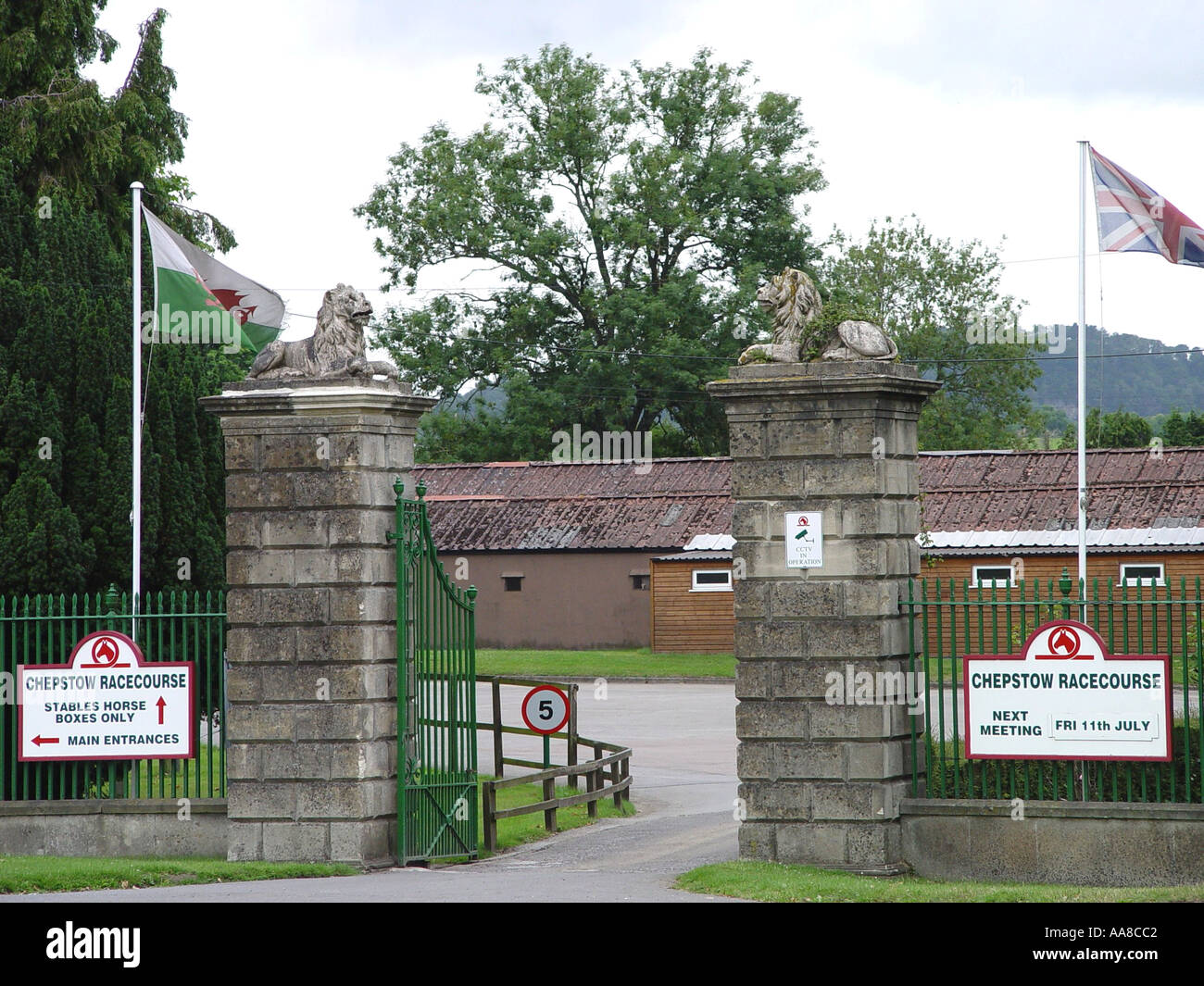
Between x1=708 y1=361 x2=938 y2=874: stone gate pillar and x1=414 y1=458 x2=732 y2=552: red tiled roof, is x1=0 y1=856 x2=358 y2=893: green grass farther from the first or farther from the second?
x1=414 y1=458 x2=732 y2=552: red tiled roof

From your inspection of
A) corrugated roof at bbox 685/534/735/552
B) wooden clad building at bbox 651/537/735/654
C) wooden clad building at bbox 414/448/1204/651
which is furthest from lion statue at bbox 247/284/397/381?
corrugated roof at bbox 685/534/735/552

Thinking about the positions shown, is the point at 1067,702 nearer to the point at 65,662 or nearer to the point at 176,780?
the point at 176,780

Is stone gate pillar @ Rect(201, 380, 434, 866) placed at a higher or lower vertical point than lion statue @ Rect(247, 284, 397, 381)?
lower

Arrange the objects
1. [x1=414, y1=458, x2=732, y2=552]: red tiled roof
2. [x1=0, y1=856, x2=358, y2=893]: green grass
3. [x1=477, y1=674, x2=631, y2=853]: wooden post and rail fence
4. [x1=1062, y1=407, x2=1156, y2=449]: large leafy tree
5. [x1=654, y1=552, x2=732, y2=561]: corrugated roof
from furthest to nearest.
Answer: [x1=1062, y1=407, x2=1156, y2=449]: large leafy tree
[x1=414, y1=458, x2=732, y2=552]: red tiled roof
[x1=654, y1=552, x2=732, y2=561]: corrugated roof
[x1=477, y1=674, x2=631, y2=853]: wooden post and rail fence
[x1=0, y1=856, x2=358, y2=893]: green grass

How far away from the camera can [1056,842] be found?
447 inches

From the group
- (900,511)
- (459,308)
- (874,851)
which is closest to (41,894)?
(874,851)

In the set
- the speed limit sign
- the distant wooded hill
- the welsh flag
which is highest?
the distant wooded hill

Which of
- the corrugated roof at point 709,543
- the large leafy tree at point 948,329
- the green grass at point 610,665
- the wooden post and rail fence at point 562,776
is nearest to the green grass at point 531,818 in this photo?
the wooden post and rail fence at point 562,776

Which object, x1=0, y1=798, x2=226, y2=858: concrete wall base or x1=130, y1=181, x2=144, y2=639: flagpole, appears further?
x1=130, y1=181, x2=144, y2=639: flagpole

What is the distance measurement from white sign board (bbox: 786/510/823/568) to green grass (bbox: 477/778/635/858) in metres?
4.34

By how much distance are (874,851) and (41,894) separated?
5.83 m

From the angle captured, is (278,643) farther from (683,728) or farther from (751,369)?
(683,728)

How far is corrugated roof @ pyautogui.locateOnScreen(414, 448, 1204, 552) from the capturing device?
35531 millimetres

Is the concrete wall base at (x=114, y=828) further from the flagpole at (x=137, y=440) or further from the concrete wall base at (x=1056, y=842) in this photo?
the concrete wall base at (x=1056, y=842)
